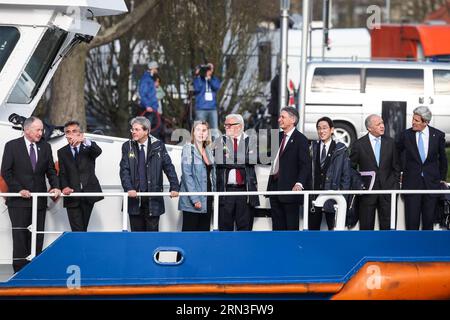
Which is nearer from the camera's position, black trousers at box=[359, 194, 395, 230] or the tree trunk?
black trousers at box=[359, 194, 395, 230]

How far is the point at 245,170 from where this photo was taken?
9070mm

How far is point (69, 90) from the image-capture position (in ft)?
51.3

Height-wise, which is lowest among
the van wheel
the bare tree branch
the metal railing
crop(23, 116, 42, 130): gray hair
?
the metal railing

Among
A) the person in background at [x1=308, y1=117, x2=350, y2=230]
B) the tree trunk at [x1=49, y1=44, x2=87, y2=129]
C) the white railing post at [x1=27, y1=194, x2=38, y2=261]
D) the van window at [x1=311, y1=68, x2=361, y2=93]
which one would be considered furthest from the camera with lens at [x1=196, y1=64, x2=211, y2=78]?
the white railing post at [x1=27, y1=194, x2=38, y2=261]

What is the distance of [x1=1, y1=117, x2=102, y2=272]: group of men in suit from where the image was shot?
28.8 ft

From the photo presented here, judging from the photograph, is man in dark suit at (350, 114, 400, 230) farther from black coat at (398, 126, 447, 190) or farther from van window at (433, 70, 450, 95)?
van window at (433, 70, 450, 95)

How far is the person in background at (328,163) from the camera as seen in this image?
358 inches

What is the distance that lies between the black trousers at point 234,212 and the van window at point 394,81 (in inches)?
421

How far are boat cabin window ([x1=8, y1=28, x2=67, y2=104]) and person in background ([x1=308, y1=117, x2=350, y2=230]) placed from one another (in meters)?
2.56

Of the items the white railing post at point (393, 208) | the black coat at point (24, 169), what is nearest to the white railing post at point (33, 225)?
the black coat at point (24, 169)

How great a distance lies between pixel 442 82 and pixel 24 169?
1190cm

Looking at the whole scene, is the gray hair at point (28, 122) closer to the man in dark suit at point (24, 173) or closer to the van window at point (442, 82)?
the man in dark suit at point (24, 173)
